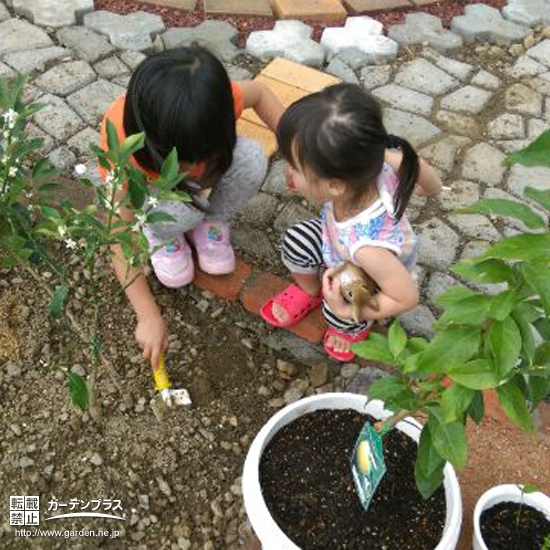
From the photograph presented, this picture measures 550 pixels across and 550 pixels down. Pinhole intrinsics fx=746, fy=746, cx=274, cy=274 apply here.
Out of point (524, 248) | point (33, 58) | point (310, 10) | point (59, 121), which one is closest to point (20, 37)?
point (33, 58)

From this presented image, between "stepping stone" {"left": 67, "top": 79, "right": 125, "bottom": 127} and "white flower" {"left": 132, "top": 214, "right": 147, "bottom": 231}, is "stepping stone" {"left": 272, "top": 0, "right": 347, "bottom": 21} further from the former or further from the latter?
"white flower" {"left": 132, "top": 214, "right": 147, "bottom": 231}

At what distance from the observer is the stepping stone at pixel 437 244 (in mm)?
2574

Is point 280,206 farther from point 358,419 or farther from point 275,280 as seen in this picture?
point 358,419

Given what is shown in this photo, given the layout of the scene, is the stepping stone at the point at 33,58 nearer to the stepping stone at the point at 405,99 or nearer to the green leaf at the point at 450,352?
the stepping stone at the point at 405,99

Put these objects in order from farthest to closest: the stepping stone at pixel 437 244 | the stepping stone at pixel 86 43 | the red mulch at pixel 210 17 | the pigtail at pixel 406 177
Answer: the red mulch at pixel 210 17 < the stepping stone at pixel 86 43 < the stepping stone at pixel 437 244 < the pigtail at pixel 406 177

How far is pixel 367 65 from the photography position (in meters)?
Answer: 3.31

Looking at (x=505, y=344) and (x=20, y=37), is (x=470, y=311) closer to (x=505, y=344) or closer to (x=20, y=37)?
(x=505, y=344)

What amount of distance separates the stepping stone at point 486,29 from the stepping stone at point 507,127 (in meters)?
0.56

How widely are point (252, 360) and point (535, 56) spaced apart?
6.87ft

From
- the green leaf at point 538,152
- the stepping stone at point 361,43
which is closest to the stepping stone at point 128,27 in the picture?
the stepping stone at point 361,43

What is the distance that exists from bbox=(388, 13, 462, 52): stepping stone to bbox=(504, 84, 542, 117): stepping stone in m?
0.38

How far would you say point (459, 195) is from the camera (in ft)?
9.16

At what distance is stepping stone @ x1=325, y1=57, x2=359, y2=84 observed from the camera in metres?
3.22

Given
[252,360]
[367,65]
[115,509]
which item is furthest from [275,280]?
[367,65]
